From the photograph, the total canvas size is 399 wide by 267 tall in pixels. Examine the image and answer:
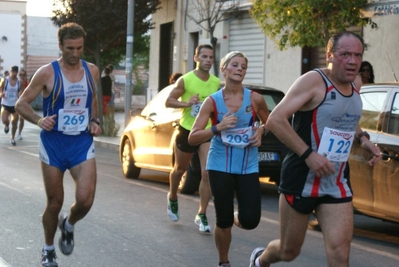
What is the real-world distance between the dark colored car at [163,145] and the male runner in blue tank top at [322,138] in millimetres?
5910

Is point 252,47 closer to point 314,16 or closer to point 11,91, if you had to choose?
point 11,91

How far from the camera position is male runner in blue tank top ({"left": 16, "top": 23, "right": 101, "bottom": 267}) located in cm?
753

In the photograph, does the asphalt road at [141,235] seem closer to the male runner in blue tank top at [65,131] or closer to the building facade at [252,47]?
the male runner in blue tank top at [65,131]

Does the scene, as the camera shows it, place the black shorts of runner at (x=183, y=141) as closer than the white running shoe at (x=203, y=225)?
No

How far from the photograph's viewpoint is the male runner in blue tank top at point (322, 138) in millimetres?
5848

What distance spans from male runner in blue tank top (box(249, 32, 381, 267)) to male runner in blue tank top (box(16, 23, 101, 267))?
205 cm

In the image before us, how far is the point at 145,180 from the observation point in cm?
1495

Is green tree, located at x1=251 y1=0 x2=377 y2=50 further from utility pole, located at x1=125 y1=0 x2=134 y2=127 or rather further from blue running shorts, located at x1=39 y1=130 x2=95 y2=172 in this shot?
blue running shorts, located at x1=39 y1=130 x2=95 y2=172

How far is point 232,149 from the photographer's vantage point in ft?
24.5

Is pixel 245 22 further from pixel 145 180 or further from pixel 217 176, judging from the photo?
pixel 217 176

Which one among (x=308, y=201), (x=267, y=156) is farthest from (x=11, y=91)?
(x=308, y=201)

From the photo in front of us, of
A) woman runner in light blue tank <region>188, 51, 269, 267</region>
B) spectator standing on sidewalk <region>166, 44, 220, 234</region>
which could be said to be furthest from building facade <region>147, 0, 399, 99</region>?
woman runner in light blue tank <region>188, 51, 269, 267</region>

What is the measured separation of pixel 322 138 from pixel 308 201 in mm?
391

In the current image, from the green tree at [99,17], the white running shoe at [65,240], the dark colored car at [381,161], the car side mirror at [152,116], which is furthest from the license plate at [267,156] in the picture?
the green tree at [99,17]
